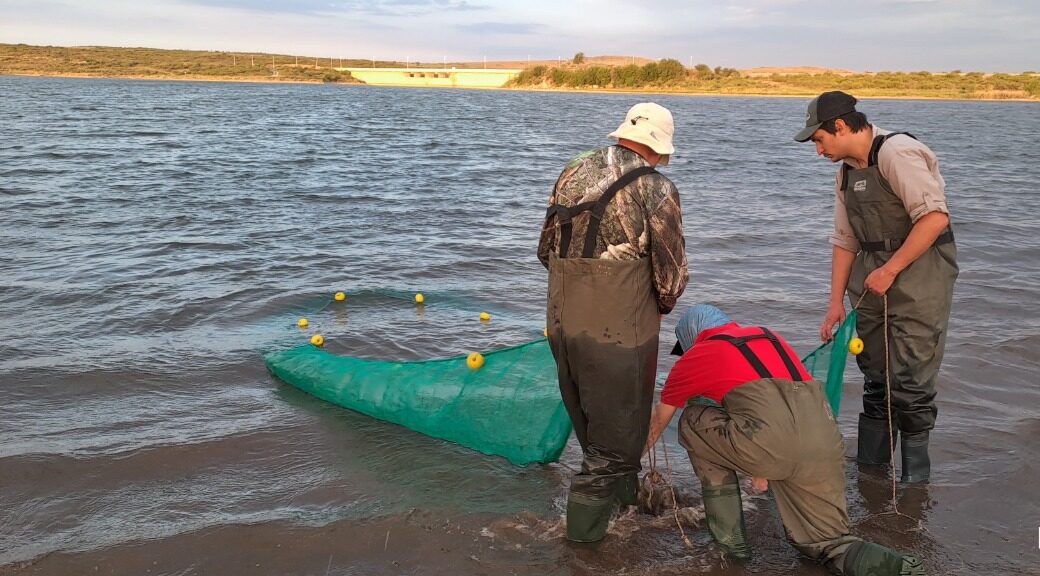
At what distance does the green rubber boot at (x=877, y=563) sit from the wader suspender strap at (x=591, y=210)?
67.8 inches

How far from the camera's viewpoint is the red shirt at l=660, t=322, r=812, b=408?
11.7 ft

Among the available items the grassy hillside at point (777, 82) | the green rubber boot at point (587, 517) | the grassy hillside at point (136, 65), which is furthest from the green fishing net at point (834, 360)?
the grassy hillside at point (136, 65)

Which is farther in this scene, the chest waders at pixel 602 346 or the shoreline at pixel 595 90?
the shoreline at pixel 595 90

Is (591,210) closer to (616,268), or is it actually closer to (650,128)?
(616,268)

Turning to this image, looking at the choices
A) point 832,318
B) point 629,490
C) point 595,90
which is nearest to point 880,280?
point 832,318

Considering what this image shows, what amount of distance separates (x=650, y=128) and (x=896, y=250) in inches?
66.6

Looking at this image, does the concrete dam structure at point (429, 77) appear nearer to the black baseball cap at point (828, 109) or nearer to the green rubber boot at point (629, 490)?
the black baseball cap at point (828, 109)

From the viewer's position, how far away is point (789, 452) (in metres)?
3.47

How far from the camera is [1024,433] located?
542 cm

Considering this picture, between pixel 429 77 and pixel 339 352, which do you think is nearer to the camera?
pixel 339 352

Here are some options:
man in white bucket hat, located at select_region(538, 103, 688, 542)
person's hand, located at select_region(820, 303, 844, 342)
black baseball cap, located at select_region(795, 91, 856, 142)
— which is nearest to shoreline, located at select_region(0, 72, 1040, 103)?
person's hand, located at select_region(820, 303, 844, 342)

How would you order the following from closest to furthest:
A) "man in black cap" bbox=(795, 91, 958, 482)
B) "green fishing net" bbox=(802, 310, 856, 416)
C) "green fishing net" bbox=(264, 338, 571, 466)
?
"man in black cap" bbox=(795, 91, 958, 482) < "green fishing net" bbox=(802, 310, 856, 416) < "green fishing net" bbox=(264, 338, 571, 466)

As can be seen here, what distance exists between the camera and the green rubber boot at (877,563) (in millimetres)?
3386

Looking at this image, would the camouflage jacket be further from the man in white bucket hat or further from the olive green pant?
the olive green pant
